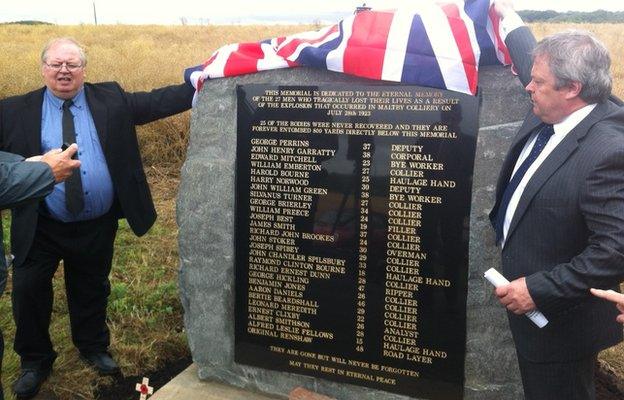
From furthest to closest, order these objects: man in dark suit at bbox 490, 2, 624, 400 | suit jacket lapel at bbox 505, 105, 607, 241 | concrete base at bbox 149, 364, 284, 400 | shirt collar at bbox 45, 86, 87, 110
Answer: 1. shirt collar at bbox 45, 86, 87, 110
2. concrete base at bbox 149, 364, 284, 400
3. suit jacket lapel at bbox 505, 105, 607, 241
4. man in dark suit at bbox 490, 2, 624, 400

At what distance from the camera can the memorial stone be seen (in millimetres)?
2965

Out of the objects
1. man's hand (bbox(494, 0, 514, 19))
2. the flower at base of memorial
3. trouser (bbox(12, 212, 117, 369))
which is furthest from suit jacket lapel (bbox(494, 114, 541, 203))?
trouser (bbox(12, 212, 117, 369))

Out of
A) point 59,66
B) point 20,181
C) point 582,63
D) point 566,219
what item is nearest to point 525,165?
point 566,219

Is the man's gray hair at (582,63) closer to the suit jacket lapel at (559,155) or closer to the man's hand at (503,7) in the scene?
the suit jacket lapel at (559,155)

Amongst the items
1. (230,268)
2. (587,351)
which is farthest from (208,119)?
(587,351)

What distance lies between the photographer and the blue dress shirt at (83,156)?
3.56 m

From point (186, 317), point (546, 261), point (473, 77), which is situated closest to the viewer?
point (546, 261)

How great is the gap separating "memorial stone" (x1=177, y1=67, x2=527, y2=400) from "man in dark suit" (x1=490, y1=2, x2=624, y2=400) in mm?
558

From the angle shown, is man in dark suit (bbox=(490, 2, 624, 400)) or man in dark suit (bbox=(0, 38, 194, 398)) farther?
man in dark suit (bbox=(0, 38, 194, 398))

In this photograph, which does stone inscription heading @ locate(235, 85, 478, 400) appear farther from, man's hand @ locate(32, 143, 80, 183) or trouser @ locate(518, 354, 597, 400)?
man's hand @ locate(32, 143, 80, 183)

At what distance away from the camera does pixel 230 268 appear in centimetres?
350

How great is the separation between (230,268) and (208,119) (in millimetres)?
886

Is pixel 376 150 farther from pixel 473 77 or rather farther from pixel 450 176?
pixel 473 77

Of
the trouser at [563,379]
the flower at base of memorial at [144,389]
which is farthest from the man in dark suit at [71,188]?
the trouser at [563,379]
